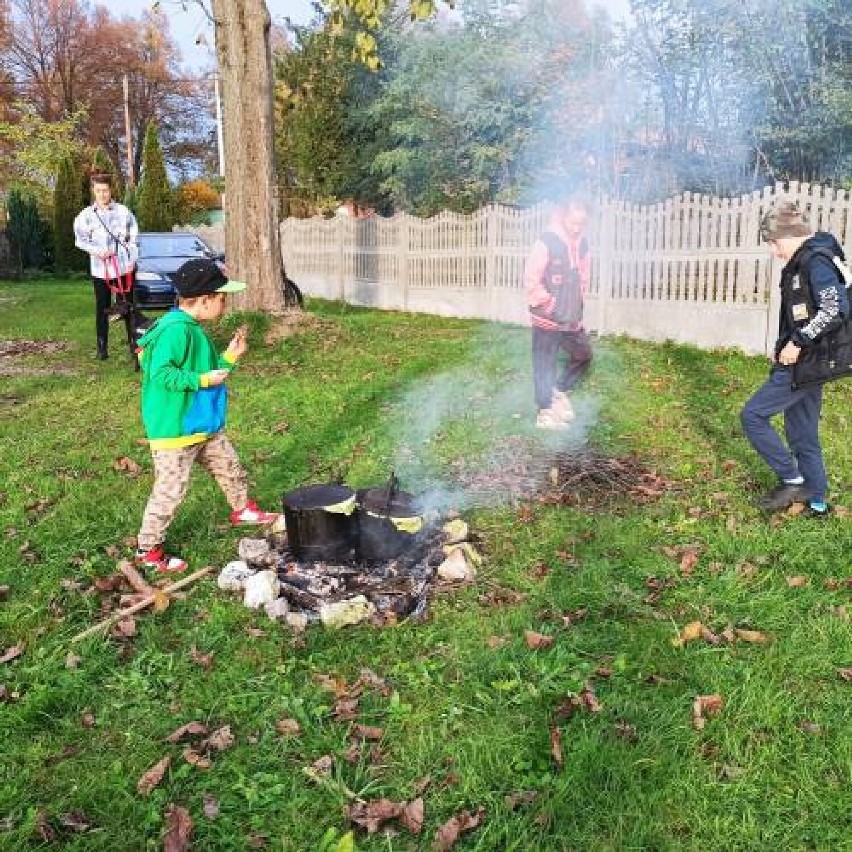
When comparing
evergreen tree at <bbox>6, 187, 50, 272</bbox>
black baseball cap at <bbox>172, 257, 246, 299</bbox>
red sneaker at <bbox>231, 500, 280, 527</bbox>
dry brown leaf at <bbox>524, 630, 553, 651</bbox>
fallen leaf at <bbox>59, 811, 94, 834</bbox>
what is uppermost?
evergreen tree at <bbox>6, 187, 50, 272</bbox>

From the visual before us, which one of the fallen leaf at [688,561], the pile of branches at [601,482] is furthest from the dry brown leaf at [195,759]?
the pile of branches at [601,482]

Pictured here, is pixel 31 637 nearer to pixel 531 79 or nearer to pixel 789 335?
pixel 789 335

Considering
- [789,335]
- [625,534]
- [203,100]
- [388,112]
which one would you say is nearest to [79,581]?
[625,534]

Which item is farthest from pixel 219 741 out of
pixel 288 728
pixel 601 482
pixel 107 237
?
pixel 107 237

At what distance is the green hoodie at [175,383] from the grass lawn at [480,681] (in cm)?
78

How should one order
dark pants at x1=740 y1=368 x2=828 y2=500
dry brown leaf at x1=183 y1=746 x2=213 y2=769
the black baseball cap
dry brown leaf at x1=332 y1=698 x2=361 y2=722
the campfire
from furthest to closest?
1. dark pants at x1=740 y1=368 x2=828 y2=500
2. the black baseball cap
3. the campfire
4. dry brown leaf at x1=332 y1=698 x2=361 y2=722
5. dry brown leaf at x1=183 y1=746 x2=213 y2=769

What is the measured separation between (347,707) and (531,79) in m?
16.9

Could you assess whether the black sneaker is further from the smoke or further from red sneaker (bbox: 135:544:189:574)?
red sneaker (bbox: 135:544:189:574)

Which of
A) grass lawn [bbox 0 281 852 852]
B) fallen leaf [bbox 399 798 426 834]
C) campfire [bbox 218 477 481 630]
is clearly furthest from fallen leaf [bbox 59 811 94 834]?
campfire [bbox 218 477 481 630]

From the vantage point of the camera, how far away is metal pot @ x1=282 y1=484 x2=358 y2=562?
430cm

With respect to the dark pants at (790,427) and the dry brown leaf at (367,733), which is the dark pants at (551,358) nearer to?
the dark pants at (790,427)

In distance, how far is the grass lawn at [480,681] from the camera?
2768mm

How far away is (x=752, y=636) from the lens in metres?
3.73

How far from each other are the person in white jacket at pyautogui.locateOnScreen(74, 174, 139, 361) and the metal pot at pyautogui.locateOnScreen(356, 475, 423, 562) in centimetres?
653
